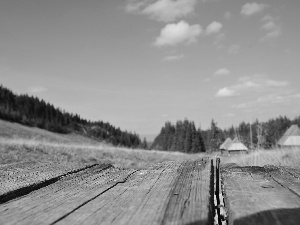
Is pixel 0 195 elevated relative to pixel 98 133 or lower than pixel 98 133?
lower

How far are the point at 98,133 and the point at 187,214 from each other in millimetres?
125534

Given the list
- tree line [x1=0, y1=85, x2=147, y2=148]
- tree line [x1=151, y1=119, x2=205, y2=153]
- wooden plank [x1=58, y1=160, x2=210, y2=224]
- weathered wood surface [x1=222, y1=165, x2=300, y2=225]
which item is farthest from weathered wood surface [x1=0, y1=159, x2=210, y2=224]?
tree line [x1=151, y1=119, x2=205, y2=153]

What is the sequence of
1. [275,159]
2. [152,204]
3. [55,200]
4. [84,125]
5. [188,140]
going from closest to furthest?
[152,204], [55,200], [275,159], [188,140], [84,125]

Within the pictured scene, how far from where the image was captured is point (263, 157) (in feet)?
22.7

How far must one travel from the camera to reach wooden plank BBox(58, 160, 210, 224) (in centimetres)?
103

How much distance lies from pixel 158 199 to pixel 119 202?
0.17 meters

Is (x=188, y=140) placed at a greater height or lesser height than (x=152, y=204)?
greater

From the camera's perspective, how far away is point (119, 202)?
1.29 m

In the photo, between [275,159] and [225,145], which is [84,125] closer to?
[225,145]

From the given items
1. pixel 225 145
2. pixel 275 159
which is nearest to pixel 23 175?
pixel 275 159

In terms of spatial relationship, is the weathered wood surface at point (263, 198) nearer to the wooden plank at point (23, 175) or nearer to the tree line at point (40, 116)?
the wooden plank at point (23, 175)

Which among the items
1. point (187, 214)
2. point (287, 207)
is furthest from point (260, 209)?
point (187, 214)

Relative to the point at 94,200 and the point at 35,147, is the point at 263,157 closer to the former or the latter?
the point at 94,200

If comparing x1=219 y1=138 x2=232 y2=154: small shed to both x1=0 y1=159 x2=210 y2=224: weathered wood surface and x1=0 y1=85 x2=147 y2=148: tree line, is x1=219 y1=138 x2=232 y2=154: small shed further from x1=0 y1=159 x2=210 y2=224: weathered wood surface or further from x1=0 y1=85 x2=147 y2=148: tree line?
x1=0 y1=159 x2=210 y2=224: weathered wood surface
